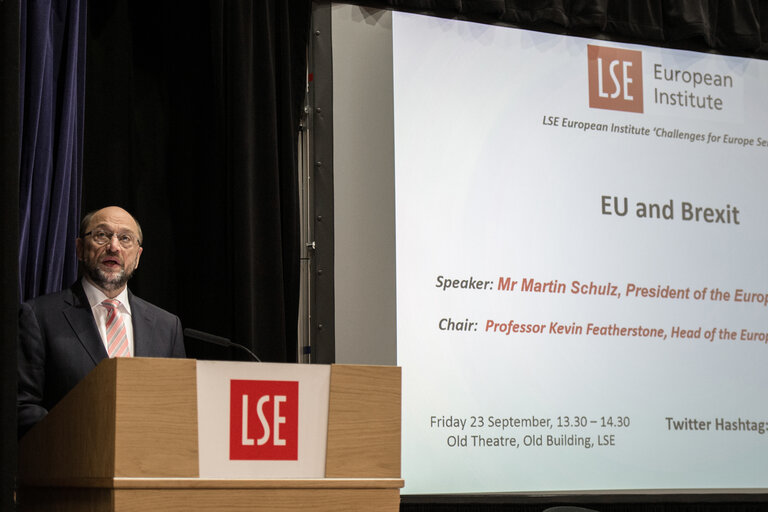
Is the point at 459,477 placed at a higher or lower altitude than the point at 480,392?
lower

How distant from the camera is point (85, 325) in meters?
2.98

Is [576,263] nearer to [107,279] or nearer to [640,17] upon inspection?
[640,17]

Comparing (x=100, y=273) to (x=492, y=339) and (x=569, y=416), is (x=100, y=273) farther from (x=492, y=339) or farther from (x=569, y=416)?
(x=569, y=416)

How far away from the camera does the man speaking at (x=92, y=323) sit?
2.88 meters

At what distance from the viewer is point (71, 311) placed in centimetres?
301

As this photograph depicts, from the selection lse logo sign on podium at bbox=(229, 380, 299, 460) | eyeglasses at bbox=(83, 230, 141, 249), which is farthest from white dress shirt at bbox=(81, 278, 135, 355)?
lse logo sign on podium at bbox=(229, 380, 299, 460)

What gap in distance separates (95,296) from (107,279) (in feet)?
0.24

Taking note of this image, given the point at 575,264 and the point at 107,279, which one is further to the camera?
the point at 575,264

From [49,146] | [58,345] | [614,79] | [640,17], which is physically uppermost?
[640,17]

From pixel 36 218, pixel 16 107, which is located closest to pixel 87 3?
pixel 36 218

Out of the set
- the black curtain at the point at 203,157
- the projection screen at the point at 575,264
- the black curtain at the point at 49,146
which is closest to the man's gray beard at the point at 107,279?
the black curtain at the point at 49,146

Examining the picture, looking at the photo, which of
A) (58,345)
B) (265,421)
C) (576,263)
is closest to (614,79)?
(576,263)

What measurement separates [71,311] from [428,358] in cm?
168

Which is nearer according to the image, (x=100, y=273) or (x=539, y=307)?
(x=100, y=273)
